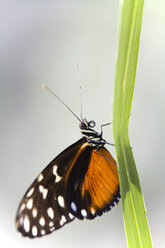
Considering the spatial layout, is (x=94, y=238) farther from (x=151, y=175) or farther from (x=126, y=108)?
(x=126, y=108)

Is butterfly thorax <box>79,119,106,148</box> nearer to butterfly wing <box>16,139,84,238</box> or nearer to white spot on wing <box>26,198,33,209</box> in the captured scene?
butterfly wing <box>16,139,84,238</box>

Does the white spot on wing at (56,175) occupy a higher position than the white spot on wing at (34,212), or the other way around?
the white spot on wing at (56,175)

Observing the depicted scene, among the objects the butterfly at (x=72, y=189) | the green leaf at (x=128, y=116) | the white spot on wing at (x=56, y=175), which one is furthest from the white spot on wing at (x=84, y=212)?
the green leaf at (x=128, y=116)

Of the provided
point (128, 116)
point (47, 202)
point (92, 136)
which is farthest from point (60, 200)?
point (128, 116)

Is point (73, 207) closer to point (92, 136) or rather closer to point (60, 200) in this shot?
point (60, 200)

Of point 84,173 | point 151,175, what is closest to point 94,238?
point 151,175

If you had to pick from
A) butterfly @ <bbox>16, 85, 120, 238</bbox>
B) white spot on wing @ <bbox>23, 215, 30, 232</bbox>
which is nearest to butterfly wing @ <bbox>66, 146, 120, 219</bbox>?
butterfly @ <bbox>16, 85, 120, 238</bbox>

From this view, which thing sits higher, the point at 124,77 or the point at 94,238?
the point at 124,77

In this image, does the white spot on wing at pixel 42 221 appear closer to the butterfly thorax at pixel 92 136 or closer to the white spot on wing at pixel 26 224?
the white spot on wing at pixel 26 224
